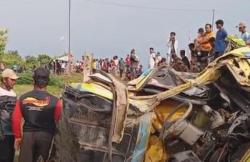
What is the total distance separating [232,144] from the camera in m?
6.34

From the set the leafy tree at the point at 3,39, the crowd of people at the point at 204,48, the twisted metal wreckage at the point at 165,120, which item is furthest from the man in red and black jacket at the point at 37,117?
the leafy tree at the point at 3,39

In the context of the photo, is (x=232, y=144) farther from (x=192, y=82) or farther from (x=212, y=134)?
(x=192, y=82)

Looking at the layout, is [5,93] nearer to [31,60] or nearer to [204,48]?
[204,48]

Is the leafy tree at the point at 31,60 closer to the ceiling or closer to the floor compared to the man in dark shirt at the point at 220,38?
closer to the floor

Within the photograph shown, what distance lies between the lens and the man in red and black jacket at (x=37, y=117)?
728 cm

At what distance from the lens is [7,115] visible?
7820mm

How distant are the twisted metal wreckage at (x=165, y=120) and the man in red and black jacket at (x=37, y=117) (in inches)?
20.8

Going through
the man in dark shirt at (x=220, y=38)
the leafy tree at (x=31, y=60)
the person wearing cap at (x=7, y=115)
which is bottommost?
the leafy tree at (x=31, y=60)

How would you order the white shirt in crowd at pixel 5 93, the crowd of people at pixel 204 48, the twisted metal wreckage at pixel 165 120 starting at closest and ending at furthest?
1. the twisted metal wreckage at pixel 165 120
2. the white shirt in crowd at pixel 5 93
3. the crowd of people at pixel 204 48

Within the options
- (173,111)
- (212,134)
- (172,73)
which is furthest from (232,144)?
(172,73)

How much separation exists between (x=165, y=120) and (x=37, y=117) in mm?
1749

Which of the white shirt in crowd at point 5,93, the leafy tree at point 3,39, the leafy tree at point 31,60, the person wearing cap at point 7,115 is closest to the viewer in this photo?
the person wearing cap at point 7,115

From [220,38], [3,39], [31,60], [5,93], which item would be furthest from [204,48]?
[31,60]

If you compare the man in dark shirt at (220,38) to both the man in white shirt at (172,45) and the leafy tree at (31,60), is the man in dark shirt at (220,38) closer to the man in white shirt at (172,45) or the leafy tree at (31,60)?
the man in white shirt at (172,45)
